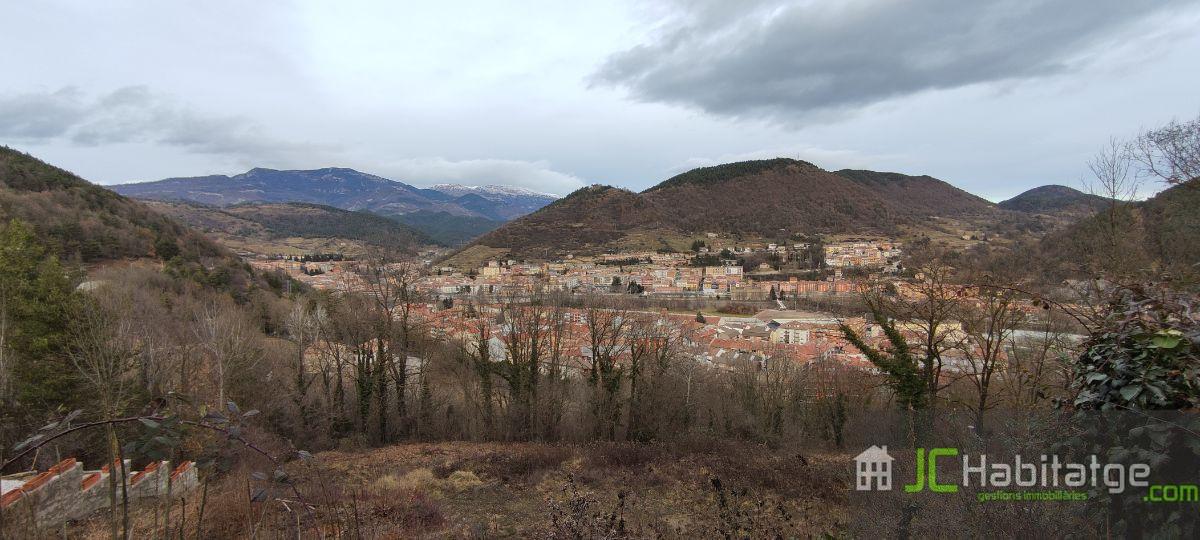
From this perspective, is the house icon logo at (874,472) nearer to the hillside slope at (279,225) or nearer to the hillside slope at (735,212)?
the hillside slope at (279,225)

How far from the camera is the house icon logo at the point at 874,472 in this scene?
18.0 ft

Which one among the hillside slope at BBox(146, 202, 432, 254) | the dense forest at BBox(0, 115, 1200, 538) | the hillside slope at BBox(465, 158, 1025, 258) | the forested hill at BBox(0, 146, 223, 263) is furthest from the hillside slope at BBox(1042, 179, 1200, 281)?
the hillside slope at BBox(465, 158, 1025, 258)

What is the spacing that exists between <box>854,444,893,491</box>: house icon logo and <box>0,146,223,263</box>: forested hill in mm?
37007

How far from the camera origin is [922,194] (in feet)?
414

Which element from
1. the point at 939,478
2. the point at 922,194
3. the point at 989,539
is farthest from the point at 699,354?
the point at 922,194

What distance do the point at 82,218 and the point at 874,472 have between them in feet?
156

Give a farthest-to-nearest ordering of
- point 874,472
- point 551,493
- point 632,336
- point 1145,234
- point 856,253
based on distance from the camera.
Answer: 1. point 856,253
2. point 632,336
3. point 1145,234
4. point 551,493
5. point 874,472

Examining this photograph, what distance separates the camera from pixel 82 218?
108 ft

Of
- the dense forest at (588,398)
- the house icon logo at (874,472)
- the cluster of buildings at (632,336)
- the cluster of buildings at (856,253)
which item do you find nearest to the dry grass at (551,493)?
the dense forest at (588,398)

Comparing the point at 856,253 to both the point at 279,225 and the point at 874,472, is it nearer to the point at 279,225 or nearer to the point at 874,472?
the point at 874,472

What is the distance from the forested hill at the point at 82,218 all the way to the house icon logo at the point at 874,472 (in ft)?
121

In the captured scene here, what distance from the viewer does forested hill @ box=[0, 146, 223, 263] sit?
29.0 meters

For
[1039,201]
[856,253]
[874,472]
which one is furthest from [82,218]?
[1039,201]

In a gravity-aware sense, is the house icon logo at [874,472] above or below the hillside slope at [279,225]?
below
